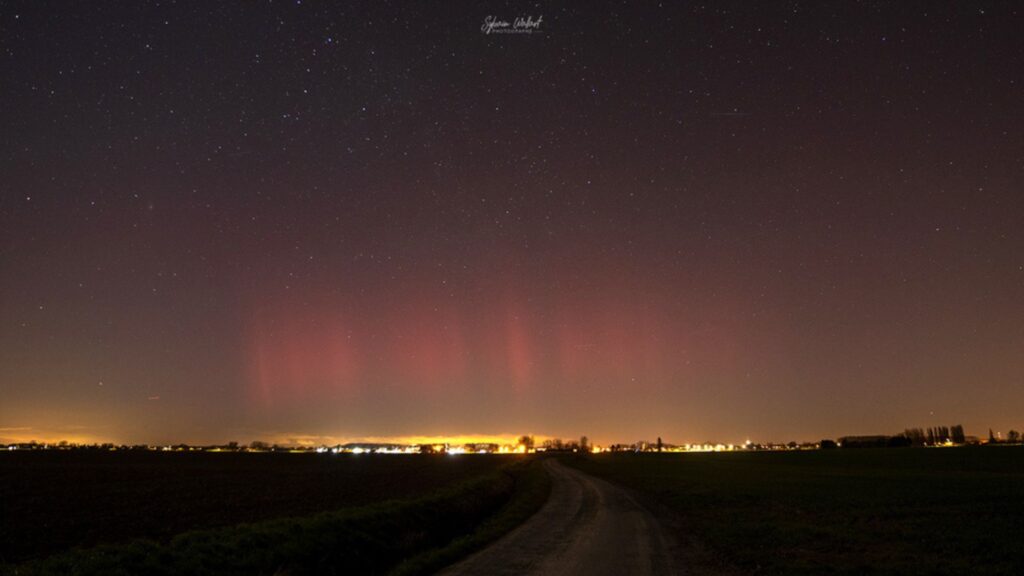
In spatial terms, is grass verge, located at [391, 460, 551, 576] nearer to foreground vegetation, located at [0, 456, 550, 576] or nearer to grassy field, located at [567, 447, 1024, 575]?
foreground vegetation, located at [0, 456, 550, 576]

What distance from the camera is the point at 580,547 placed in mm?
19359

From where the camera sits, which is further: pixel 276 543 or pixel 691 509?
pixel 691 509

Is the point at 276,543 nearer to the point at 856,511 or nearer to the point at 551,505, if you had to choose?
the point at 551,505

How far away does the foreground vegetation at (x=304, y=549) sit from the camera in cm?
1400

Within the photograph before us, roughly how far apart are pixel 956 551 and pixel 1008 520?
8.58m

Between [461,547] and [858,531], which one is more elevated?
[461,547]

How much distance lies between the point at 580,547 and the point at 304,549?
750 centimetres

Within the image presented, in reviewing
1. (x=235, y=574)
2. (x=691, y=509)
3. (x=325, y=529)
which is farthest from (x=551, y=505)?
(x=235, y=574)

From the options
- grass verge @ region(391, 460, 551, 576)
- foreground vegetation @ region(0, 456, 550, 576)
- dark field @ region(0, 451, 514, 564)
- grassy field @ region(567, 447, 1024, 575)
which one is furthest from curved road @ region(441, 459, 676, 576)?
dark field @ region(0, 451, 514, 564)

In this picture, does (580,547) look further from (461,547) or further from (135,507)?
(135,507)

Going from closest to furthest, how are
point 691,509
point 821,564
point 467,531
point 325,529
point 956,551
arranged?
point 821,564, point 956,551, point 325,529, point 467,531, point 691,509

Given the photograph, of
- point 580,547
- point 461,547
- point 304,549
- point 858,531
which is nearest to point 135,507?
point 304,549

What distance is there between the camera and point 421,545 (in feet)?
72.1

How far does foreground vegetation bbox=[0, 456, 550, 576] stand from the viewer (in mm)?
14000
